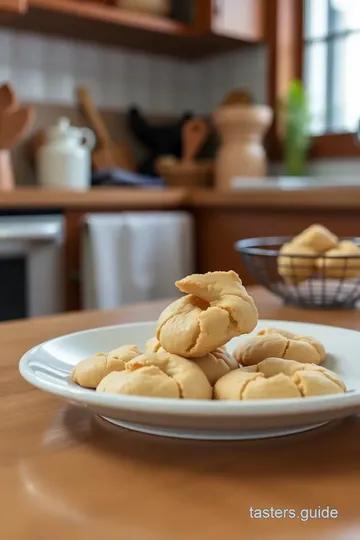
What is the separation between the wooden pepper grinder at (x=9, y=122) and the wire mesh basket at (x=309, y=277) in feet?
5.21

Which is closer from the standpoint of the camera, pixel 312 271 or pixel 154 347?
pixel 154 347

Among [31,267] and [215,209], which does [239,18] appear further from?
[31,267]

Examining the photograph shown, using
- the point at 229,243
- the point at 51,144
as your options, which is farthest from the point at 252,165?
the point at 51,144

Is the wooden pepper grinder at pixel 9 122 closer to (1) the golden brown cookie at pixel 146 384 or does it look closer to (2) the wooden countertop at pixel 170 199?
(2) the wooden countertop at pixel 170 199

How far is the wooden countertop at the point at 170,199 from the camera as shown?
2.30 metres

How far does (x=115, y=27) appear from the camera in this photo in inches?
117

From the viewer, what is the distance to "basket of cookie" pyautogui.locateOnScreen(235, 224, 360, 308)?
1.09 meters

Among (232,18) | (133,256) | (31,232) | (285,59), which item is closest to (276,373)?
(31,232)

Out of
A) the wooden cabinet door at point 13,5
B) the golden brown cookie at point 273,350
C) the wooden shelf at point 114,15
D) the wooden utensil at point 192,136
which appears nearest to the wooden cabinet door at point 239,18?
the wooden shelf at point 114,15

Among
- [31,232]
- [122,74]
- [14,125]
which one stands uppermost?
[122,74]

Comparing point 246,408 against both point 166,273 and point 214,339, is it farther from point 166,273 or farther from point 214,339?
point 166,273

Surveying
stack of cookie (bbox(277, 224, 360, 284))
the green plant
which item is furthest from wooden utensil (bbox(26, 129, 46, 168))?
stack of cookie (bbox(277, 224, 360, 284))

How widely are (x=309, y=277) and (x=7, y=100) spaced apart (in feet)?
5.59

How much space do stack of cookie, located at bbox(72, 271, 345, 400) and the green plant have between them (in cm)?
259
